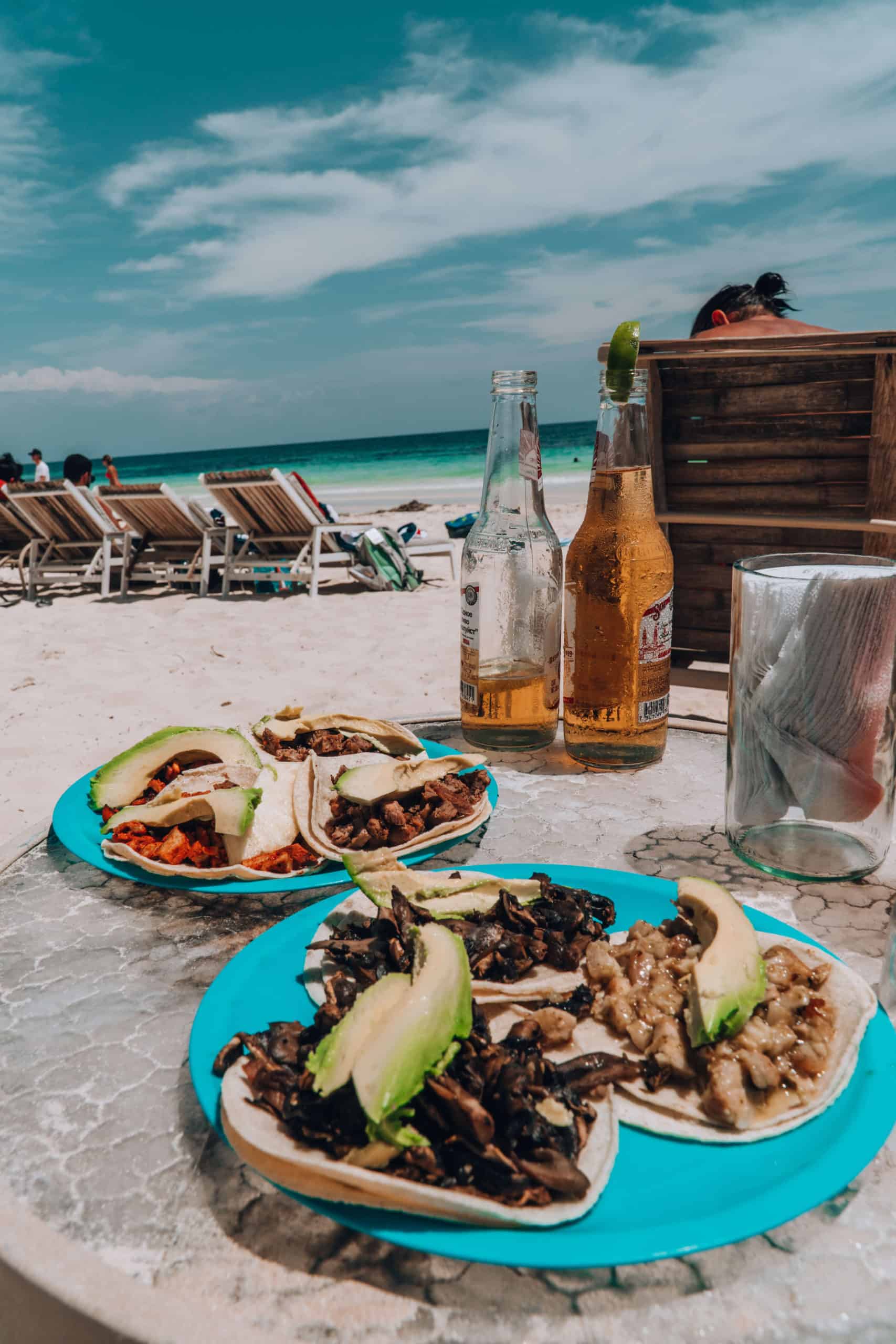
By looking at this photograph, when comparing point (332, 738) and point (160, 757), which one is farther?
point (332, 738)

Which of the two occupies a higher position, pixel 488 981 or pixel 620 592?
pixel 620 592

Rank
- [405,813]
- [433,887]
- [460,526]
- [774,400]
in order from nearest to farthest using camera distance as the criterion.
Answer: [433,887] < [405,813] < [774,400] < [460,526]

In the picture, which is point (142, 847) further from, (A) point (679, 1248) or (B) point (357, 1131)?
(A) point (679, 1248)

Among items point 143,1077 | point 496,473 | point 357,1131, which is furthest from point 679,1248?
point 496,473

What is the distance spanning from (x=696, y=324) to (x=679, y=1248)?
5240mm

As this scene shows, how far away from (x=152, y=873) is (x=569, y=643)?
2.58 feet

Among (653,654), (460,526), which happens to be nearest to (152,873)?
(653,654)

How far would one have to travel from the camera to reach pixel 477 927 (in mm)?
999

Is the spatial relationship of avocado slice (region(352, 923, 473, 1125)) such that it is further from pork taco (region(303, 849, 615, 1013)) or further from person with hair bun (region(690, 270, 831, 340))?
person with hair bun (region(690, 270, 831, 340))

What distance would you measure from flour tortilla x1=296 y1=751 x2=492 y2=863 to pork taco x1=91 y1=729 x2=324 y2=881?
15mm

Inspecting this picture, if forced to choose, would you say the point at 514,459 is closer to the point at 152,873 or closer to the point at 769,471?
the point at 152,873

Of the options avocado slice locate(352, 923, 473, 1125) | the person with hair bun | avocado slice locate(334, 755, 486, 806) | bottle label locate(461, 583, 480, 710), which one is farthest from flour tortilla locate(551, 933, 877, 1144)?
the person with hair bun

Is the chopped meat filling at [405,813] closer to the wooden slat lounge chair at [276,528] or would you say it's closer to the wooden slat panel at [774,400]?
the wooden slat panel at [774,400]

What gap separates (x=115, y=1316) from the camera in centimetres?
64
